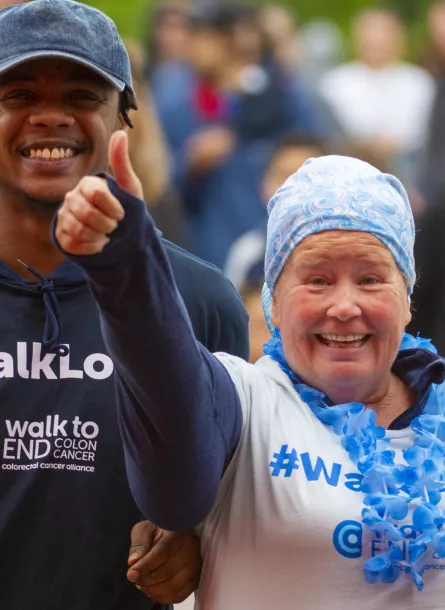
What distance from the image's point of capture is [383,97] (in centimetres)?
905

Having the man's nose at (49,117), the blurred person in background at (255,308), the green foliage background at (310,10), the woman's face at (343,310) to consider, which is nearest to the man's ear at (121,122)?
the man's nose at (49,117)

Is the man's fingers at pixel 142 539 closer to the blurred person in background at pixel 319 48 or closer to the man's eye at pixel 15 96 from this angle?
the man's eye at pixel 15 96

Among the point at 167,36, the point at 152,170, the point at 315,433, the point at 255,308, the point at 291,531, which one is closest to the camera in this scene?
the point at 291,531

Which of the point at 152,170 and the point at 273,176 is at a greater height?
the point at 273,176

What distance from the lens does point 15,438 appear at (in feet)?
9.53

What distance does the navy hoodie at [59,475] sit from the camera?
2902 mm

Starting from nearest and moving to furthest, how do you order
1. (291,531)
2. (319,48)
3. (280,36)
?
(291,531) < (280,36) < (319,48)

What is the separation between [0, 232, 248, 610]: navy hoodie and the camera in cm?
290

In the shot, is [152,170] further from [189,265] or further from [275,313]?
[275,313]

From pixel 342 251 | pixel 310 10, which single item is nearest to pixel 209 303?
pixel 342 251

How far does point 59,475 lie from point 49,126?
0.75 metres

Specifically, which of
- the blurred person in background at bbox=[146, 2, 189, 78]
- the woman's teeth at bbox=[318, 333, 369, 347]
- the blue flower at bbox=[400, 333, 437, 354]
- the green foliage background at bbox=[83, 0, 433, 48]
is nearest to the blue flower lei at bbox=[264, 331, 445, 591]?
the woman's teeth at bbox=[318, 333, 369, 347]

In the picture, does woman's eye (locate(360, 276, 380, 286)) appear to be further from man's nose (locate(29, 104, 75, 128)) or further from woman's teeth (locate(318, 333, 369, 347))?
man's nose (locate(29, 104, 75, 128))

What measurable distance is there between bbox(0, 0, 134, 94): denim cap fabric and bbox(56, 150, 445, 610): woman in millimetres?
527
